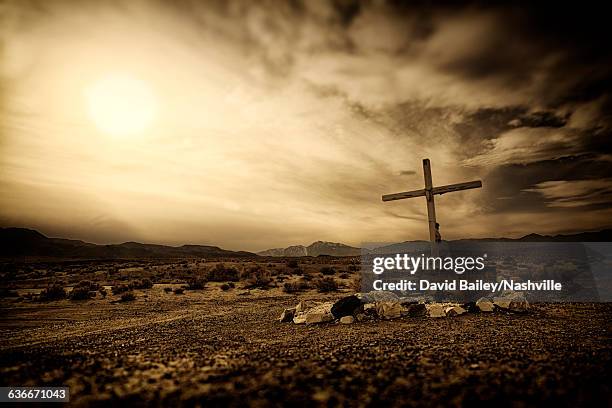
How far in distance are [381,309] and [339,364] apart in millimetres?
6449

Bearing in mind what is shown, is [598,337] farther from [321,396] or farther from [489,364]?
[321,396]

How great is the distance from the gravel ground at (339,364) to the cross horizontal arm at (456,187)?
565 cm

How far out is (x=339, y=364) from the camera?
204 inches

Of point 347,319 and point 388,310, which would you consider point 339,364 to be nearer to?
point 347,319

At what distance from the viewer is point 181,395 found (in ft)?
13.2

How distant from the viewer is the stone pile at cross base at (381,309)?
428 inches

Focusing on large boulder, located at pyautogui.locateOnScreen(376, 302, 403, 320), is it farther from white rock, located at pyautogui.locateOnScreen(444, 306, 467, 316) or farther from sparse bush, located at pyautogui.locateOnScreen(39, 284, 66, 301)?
sparse bush, located at pyautogui.locateOnScreen(39, 284, 66, 301)

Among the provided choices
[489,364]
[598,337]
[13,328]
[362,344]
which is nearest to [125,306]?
[13,328]

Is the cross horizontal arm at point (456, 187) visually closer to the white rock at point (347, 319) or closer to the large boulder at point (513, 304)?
the large boulder at point (513, 304)

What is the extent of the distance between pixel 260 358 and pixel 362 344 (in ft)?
8.09

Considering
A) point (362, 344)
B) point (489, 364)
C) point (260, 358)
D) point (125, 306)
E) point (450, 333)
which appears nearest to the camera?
point (489, 364)

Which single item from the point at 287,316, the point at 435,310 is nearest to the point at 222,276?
the point at 287,316

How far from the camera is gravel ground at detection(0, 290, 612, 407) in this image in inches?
154

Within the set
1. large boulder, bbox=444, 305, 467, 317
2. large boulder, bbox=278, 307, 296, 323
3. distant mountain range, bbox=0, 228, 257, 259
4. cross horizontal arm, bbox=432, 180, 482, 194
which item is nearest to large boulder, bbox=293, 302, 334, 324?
large boulder, bbox=278, 307, 296, 323
